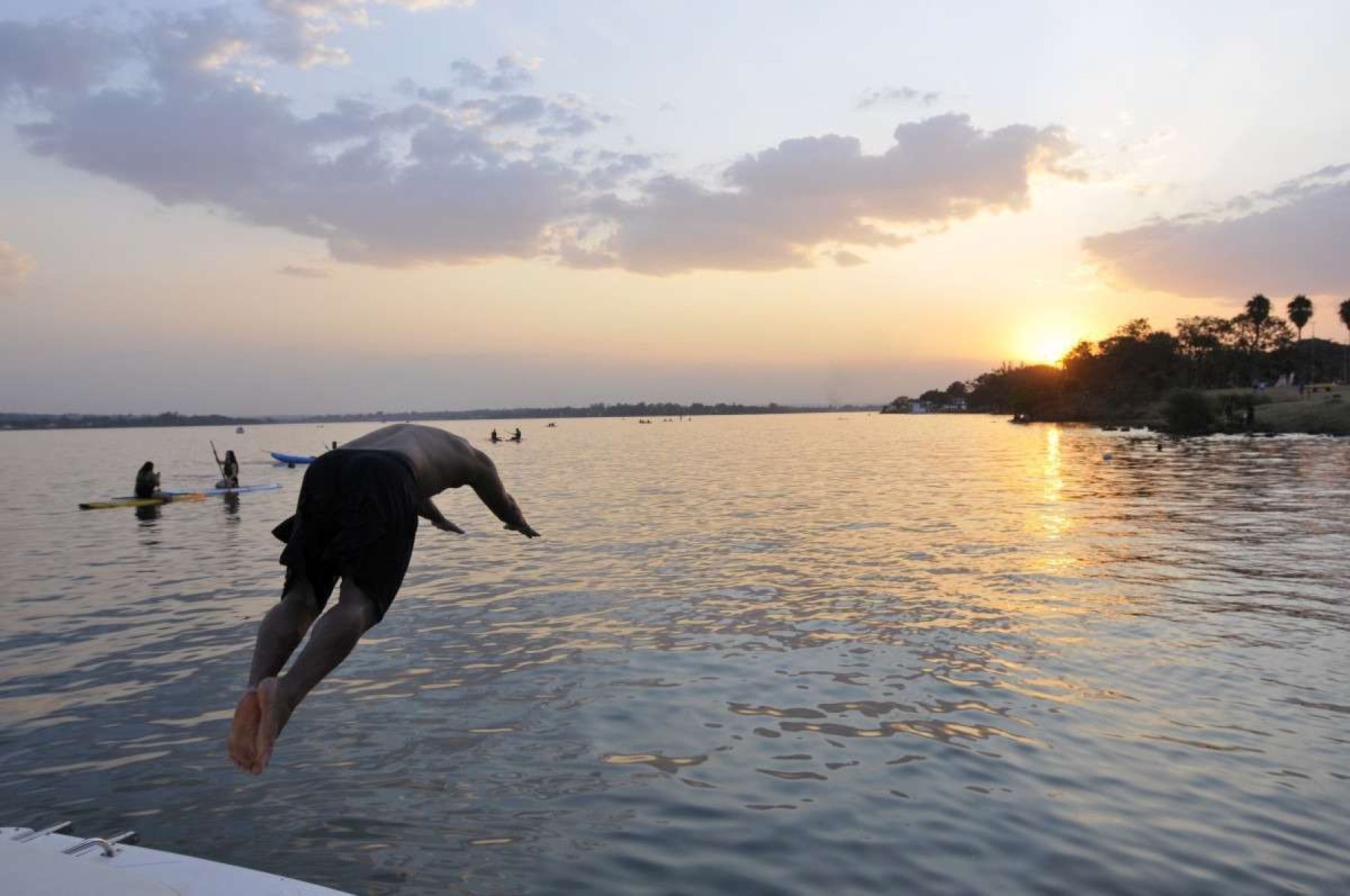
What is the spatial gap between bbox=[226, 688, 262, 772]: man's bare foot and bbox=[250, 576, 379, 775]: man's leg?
3cm

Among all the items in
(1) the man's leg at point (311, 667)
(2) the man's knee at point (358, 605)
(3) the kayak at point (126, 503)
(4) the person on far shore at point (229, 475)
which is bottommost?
(3) the kayak at point (126, 503)

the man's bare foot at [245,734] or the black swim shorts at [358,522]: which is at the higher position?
the black swim shorts at [358,522]

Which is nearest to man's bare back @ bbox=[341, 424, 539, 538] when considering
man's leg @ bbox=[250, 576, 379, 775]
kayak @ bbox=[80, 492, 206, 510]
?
man's leg @ bbox=[250, 576, 379, 775]

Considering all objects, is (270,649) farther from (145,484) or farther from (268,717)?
(145,484)

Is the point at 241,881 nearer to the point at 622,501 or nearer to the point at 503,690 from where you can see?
the point at 503,690

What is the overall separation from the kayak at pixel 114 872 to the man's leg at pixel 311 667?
2.27 ft

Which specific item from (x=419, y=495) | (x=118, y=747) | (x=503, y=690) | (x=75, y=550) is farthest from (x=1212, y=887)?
(x=75, y=550)

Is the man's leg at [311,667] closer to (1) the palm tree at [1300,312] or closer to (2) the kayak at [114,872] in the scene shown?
(2) the kayak at [114,872]

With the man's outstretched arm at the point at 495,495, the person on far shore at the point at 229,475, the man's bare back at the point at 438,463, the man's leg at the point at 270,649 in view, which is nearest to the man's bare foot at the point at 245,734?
the man's leg at the point at 270,649

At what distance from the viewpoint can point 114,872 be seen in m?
4.21

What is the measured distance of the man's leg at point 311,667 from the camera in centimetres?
448

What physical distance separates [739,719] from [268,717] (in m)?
6.91

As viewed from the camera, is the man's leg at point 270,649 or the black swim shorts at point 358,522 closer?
the man's leg at point 270,649

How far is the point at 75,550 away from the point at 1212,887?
105ft
